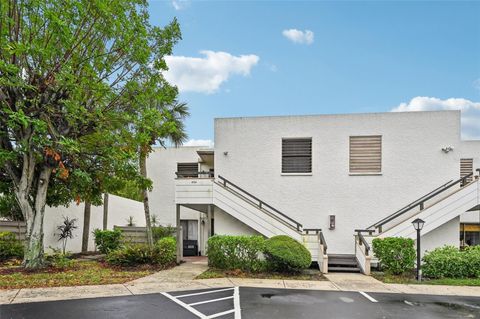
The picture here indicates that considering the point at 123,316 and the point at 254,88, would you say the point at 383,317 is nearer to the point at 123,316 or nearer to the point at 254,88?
the point at 123,316

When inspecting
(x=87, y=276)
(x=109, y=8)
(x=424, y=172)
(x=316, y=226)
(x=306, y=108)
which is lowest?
(x=87, y=276)

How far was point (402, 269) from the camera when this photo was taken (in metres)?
12.2

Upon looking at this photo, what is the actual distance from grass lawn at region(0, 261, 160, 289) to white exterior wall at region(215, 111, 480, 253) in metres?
5.87

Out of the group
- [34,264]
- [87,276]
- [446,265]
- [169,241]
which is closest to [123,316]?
[87,276]

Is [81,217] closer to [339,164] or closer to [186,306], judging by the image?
[186,306]

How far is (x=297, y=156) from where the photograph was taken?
50.7ft

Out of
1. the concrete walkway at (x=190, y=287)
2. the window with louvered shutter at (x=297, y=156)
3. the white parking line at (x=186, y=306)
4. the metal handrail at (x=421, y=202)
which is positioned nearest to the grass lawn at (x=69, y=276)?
the concrete walkway at (x=190, y=287)

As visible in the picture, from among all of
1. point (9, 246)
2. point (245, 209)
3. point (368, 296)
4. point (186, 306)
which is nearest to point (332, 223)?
point (245, 209)

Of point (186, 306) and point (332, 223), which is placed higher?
point (332, 223)

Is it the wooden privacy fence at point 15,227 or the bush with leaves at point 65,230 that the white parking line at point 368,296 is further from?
the bush with leaves at point 65,230

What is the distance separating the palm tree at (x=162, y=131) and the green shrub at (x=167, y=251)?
2.24 m

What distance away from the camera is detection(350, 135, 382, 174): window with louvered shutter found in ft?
48.9

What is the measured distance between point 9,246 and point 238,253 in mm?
9052

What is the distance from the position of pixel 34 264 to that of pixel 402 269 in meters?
12.4
